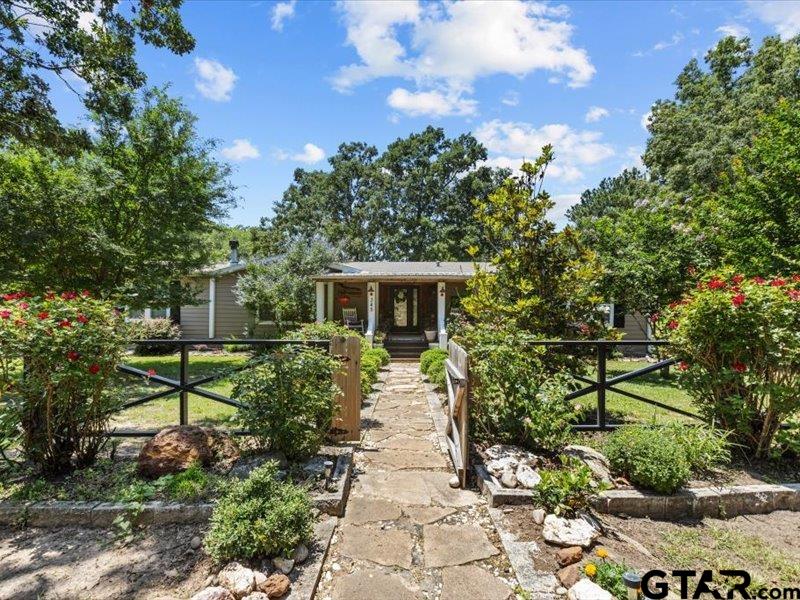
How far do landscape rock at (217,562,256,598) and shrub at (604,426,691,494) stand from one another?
2.98 metres

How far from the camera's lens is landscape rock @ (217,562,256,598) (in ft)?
7.09

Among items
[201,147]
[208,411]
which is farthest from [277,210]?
[208,411]

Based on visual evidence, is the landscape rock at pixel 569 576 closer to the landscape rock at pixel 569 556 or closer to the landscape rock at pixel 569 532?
the landscape rock at pixel 569 556

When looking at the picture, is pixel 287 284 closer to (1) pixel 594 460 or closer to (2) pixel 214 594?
(1) pixel 594 460

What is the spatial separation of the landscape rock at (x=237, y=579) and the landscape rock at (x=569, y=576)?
1707 mm

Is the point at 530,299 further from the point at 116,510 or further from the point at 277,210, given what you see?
the point at 277,210

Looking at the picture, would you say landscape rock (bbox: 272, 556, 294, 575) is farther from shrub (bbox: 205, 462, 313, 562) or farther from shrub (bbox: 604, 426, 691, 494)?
shrub (bbox: 604, 426, 691, 494)

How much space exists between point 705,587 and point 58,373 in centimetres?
468

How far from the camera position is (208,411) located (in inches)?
275

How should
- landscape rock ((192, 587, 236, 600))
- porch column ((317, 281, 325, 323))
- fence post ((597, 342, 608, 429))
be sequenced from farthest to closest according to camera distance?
porch column ((317, 281, 325, 323)) < fence post ((597, 342, 608, 429)) < landscape rock ((192, 587, 236, 600))

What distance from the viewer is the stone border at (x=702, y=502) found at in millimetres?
3240

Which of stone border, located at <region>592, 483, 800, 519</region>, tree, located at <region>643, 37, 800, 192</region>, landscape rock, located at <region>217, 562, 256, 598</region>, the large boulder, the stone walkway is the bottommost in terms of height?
the stone walkway

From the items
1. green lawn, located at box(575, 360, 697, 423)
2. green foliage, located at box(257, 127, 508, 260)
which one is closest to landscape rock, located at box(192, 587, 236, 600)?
green lawn, located at box(575, 360, 697, 423)

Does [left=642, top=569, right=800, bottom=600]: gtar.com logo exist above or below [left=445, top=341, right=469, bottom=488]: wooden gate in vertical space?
below
